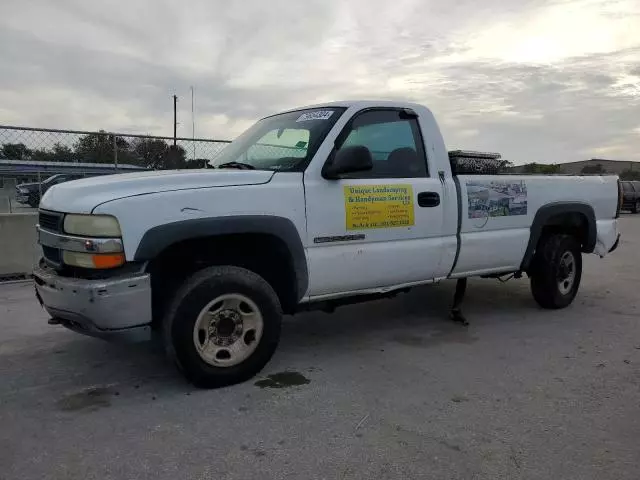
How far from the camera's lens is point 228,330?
383 cm

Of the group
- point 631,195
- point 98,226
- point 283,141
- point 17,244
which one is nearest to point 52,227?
point 98,226

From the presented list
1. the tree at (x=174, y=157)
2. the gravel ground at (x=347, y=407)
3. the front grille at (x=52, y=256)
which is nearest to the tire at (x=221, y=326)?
the gravel ground at (x=347, y=407)

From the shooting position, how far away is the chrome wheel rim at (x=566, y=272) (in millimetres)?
6035

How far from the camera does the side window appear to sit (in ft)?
14.7

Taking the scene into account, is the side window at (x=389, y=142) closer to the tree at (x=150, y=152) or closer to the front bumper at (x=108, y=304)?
the front bumper at (x=108, y=304)

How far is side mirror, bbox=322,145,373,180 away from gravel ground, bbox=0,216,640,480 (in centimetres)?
148

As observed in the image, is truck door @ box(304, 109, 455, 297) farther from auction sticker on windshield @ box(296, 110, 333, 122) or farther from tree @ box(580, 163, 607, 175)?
tree @ box(580, 163, 607, 175)

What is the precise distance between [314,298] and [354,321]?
1.54m

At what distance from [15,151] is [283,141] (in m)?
5.10

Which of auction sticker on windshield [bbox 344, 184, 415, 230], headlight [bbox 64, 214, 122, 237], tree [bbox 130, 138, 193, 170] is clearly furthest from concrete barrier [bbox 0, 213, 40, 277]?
auction sticker on windshield [bbox 344, 184, 415, 230]

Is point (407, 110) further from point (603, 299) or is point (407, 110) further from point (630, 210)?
point (630, 210)

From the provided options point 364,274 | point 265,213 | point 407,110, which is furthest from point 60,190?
point 407,110

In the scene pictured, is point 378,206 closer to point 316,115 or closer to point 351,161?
point 351,161

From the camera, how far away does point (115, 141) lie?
327 inches
